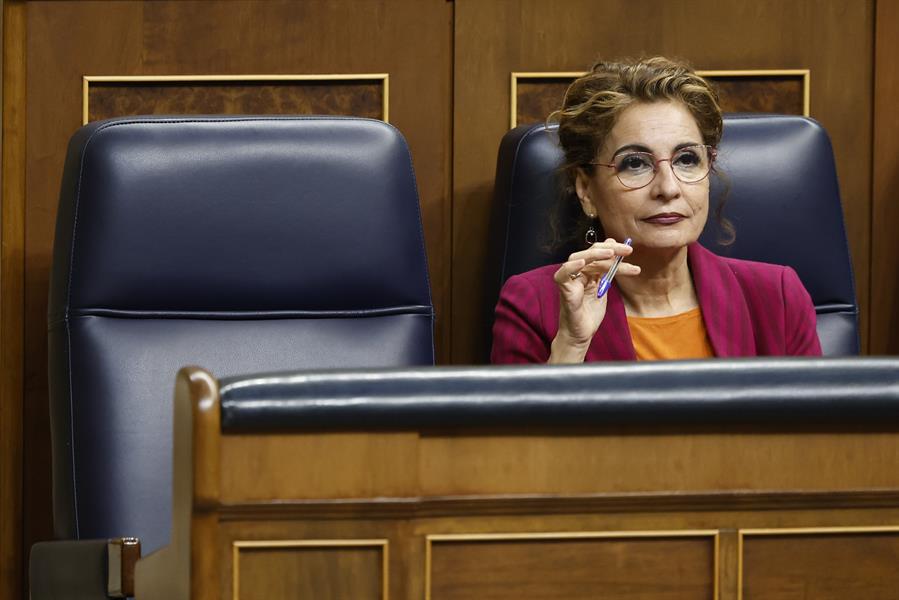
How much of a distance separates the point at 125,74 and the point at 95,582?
31.1 inches

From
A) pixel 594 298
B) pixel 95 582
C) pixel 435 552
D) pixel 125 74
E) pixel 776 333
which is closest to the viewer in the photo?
pixel 435 552

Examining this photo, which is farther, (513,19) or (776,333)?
(513,19)

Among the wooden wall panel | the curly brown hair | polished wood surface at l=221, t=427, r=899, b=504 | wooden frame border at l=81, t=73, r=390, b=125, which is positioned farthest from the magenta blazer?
polished wood surface at l=221, t=427, r=899, b=504

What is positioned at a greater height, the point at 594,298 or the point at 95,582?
the point at 594,298

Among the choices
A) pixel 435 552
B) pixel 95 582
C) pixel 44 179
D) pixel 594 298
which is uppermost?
pixel 44 179

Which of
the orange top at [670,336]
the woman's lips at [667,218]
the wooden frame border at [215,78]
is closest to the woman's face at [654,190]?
the woman's lips at [667,218]

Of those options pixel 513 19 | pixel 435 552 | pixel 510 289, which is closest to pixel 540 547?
pixel 435 552

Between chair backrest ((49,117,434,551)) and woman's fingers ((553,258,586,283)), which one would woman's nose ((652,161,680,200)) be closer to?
woman's fingers ((553,258,586,283))

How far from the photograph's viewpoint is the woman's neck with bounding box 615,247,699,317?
1.51m

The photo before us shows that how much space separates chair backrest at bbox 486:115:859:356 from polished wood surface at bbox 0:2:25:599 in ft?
2.38

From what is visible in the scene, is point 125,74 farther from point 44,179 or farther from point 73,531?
point 73,531

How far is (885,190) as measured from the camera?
5.83ft

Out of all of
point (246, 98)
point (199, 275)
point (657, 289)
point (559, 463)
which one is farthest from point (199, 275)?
point (559, 463)

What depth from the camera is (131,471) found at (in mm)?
1418
